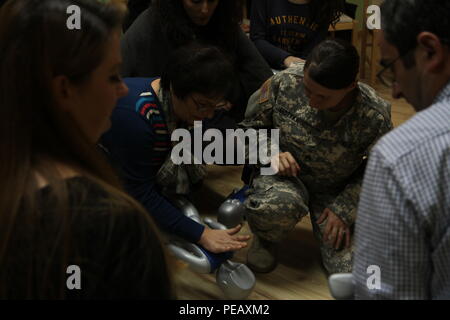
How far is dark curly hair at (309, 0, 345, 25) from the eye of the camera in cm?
240

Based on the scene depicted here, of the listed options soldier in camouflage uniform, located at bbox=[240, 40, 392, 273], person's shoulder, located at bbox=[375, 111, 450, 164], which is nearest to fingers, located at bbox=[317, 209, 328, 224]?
soldier in camouflage uniform, located at bbox=[240, 40, 392, 273]

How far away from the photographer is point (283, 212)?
5.94 ft

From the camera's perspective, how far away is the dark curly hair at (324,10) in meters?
2.40

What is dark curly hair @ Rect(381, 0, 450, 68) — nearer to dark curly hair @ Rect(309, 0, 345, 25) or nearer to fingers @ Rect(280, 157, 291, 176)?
fingers @ Rect(280, 157, 291, 176)

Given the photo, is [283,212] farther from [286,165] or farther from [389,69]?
[389,69]

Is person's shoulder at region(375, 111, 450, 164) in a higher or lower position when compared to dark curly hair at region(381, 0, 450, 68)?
lower

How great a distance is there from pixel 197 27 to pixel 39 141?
135 cm

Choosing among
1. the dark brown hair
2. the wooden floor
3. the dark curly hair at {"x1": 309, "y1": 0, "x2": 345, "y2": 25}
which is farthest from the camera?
the dark curly hair at {"x1": 309, "y1": 0, "x2": 345, "y2": 25}

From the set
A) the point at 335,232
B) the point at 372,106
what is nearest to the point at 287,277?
the point at 335,232

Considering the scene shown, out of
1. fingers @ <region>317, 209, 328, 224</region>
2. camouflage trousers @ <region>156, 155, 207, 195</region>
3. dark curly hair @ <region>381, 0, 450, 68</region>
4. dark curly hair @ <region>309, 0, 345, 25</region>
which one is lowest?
fingers @ <region>317, 209, 328, 224</region>

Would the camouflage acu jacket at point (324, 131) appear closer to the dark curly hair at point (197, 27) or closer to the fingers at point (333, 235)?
the fingers at point (333, 235)

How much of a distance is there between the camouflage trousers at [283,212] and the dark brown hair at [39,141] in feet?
3.22

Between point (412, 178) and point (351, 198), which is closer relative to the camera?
point (412, 178)

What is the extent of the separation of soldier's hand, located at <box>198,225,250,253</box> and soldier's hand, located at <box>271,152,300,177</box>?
31 cm
